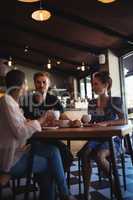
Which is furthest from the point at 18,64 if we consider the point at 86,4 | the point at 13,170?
the point at 13,170

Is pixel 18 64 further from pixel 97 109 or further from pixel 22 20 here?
pixel 97 109

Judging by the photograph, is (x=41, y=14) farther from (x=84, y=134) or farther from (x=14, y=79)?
(x=84, y=134)

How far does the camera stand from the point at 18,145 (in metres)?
1.93

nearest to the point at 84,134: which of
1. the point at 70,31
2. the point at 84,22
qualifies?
the point at 84,22

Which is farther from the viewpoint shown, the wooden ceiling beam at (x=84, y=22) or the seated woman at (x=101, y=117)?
the wooden ceiling beam at (x=84, y=22)

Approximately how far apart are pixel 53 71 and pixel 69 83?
56.2 inches

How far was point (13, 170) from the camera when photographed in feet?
6.41

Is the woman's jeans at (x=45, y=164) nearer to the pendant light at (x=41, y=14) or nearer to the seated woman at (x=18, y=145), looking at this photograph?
the seated woman at (x=18, y=145)

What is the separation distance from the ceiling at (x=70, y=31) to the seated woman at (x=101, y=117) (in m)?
2.39

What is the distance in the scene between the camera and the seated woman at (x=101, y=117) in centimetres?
259

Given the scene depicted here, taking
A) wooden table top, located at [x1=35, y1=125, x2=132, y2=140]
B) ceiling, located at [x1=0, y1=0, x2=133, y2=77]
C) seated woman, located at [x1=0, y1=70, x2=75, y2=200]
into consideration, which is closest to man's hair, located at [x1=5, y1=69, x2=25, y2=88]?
seated woman, located at [x1=0, y1=70, x2=75, y2=200]

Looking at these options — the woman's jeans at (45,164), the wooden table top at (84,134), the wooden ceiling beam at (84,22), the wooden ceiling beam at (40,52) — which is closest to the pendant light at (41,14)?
the wooden ceiling beam at (84,22)

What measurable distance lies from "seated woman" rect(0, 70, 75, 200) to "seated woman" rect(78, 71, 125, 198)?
529 millimetres

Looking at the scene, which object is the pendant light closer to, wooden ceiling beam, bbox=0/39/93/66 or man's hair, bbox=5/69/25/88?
man's hair, bbox=5/69/25/88
